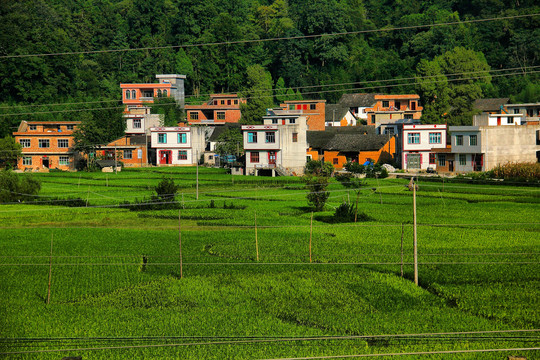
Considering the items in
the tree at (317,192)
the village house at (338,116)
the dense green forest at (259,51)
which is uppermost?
the dense green forest at (259,51)

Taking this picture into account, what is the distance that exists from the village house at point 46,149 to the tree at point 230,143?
14738 mm

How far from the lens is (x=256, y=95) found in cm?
9244

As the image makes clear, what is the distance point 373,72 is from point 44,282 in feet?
257

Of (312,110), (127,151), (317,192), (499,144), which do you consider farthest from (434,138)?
(127,151)

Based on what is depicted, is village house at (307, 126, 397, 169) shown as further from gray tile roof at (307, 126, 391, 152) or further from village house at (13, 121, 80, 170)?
village house at (13, 121, 80, 170)

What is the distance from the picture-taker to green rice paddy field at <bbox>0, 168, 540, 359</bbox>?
18.4 m

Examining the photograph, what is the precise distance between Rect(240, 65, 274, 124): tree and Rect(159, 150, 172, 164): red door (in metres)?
15.0

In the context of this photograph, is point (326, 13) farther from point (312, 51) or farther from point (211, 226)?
point (211, 226)

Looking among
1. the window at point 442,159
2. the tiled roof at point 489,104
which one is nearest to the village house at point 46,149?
the window at point 442,159

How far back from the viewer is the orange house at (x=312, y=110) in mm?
82125

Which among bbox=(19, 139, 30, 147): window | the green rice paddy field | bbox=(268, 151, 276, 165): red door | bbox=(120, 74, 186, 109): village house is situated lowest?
the green rice paddy field

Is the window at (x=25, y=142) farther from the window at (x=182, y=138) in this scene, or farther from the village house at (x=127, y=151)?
the window at (x=182, y=138)

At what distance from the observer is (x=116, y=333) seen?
19500mm

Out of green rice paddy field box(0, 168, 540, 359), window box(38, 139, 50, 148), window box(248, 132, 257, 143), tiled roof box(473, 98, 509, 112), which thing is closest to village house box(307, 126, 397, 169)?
window box(248, 132, 257, 143)
